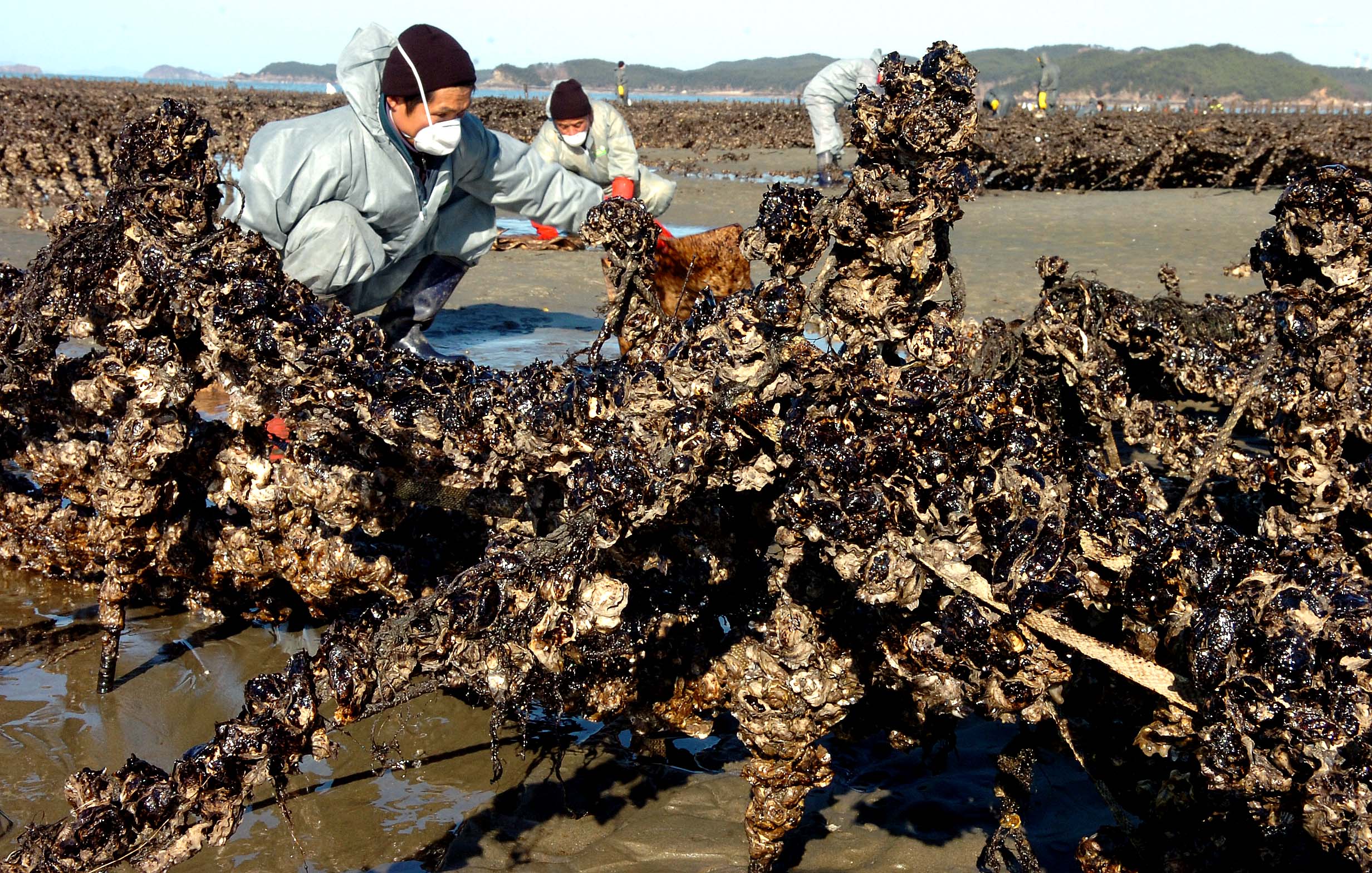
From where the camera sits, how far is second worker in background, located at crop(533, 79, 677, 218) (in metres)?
7.95

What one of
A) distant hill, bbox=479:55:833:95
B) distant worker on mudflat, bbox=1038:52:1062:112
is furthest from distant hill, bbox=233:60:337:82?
distant worker on mudflat, bbox=1038:52:1062:112

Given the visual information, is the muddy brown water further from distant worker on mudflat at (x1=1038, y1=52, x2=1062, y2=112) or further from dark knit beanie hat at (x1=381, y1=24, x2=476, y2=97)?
distant worker on mudflat at (x1=1038, y1=52, x2=1062, y2=112)

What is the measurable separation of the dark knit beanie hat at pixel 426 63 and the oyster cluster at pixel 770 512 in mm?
1388

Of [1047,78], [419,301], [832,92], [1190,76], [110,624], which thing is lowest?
Result: [110,624]

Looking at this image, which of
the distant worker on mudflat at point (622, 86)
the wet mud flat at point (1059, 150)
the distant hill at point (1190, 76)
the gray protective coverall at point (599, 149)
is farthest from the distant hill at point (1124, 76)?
the gray protective coverall at point (599, 149)

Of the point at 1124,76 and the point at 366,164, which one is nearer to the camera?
the point at 366,164

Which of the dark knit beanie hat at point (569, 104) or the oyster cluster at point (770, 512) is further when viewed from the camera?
the dark knit beanie hat at point (569, 104)

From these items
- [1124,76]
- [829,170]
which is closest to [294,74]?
[1124,76]

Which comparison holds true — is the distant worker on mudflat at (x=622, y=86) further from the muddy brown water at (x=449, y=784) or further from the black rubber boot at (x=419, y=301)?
the muddy brown water at (x=449, y=784)

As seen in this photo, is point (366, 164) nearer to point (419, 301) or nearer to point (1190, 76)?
point (419, 301)

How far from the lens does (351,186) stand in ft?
15.7

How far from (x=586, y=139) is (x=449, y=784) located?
5.94m

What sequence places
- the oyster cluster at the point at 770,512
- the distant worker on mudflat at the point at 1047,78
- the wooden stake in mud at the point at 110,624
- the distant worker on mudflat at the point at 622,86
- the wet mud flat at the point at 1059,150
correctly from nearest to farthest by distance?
the oyster cluster at the point at 770,512
the wooden stake in mud at the point at 110,624
the wet mud flat at the point at 1059,150
the distant worker on mudflat at the point at 1047,78
the distant worker on mudflat at the point at 622,86

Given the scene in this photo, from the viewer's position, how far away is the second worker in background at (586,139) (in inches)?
313
